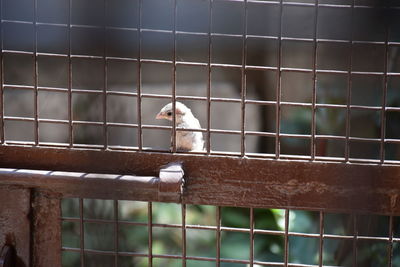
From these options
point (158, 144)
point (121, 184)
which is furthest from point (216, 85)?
point (121, 184)

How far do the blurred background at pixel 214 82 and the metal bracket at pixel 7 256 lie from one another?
26 cm

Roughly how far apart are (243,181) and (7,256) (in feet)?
1.63

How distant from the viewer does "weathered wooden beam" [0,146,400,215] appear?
1.31 m

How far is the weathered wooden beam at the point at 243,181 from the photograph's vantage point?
1.31 m

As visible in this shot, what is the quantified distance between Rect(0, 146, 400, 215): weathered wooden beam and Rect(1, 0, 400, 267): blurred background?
7 centimetres

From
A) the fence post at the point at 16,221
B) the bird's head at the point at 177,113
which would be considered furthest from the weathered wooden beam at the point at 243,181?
the bird's head at the point at 177,113

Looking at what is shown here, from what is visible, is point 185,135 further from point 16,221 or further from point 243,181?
point 16,221

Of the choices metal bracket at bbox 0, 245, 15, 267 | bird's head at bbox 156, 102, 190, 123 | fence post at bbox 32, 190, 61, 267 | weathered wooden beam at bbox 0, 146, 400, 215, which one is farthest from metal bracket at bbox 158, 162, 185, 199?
bird's head at bbox 156, 102, 190, 123

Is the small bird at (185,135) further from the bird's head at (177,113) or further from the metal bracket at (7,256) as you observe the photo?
the metal bracket at (7,256)

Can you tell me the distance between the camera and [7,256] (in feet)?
4.49

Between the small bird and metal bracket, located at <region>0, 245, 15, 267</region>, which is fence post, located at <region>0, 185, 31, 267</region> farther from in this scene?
the small bird

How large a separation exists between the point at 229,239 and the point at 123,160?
162 centimetres

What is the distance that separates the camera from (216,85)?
3.96 m

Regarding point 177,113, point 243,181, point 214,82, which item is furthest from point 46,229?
point 214,82
